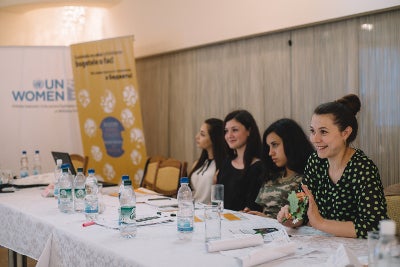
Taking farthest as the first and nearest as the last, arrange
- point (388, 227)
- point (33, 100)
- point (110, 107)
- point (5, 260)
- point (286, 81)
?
point (33, 100) → point (110, 107) → point (5, 260) → point (286, 81) → point (388, 227)

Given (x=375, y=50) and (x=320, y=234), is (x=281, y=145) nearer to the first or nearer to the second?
(x=320, y=234)

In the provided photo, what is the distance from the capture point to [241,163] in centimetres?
393

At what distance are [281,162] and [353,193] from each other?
2.85 feet

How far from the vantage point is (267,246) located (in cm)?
221

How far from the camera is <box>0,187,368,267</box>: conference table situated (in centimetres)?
213

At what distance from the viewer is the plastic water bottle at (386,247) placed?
1670mm

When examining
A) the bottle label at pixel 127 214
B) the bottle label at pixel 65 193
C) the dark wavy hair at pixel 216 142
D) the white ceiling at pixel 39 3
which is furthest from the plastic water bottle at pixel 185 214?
the white ceiling at pixel 39 3

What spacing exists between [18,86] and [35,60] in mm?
434

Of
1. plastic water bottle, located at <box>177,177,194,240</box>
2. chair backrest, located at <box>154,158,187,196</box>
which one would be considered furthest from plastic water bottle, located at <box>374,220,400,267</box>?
chair backrest, located at <box>154,158,187,196</box>

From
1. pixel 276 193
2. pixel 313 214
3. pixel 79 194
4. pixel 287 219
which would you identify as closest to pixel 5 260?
pixel 79 194

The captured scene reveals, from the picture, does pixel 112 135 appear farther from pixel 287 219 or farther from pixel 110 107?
pixel 287 219

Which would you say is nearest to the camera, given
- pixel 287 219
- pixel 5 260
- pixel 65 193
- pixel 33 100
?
pixel 287 219

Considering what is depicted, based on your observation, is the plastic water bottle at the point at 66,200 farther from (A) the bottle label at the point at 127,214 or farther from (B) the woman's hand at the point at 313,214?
(B) the woman's hand at the point at 313,214

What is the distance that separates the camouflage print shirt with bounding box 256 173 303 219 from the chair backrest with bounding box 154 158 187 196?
1.78 meters
